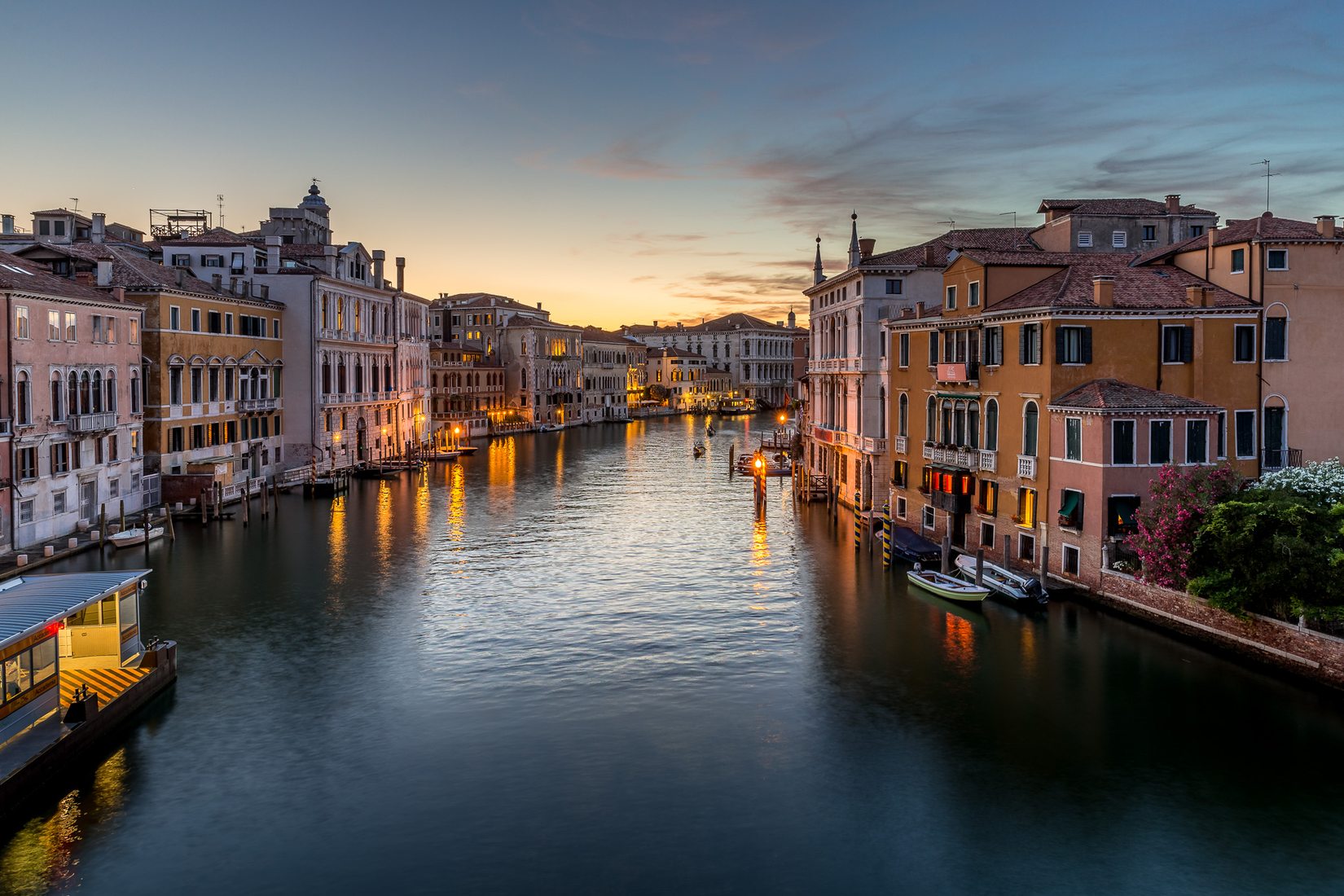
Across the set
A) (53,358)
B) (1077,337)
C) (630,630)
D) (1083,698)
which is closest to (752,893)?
(1083,698)

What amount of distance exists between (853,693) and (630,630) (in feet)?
21.8

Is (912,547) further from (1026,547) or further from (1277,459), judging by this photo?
(1277,459)

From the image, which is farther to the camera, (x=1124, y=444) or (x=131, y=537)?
(x=131, y=537)

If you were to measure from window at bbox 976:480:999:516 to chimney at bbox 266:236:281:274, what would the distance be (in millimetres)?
40384

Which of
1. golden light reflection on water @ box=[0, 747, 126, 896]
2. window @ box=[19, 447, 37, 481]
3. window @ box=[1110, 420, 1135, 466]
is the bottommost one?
golden light reflection on water @ box=[0, 747, 126, 896]

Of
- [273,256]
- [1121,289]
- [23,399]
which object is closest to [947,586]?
[1121,289]

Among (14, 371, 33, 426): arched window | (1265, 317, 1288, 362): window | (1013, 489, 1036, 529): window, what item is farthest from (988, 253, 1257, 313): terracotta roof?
(14, 371, 33, 426): arched window

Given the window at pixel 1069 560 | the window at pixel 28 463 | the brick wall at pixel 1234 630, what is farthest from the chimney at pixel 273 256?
the brick wall at pixel 1234 630

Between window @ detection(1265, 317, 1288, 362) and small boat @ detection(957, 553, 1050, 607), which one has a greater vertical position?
window @ detection(1265, 317, 1288, 362)

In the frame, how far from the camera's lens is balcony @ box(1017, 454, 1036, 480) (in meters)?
28.3

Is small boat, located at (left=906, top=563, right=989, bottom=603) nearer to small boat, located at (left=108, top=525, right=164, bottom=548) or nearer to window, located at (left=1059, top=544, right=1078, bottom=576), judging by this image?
window, located at (left=1059, top=544, right=1078, bottom=576)

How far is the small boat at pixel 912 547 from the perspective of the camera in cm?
3192

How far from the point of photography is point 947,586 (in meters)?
28.0

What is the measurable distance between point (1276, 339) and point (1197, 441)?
4861 mm
